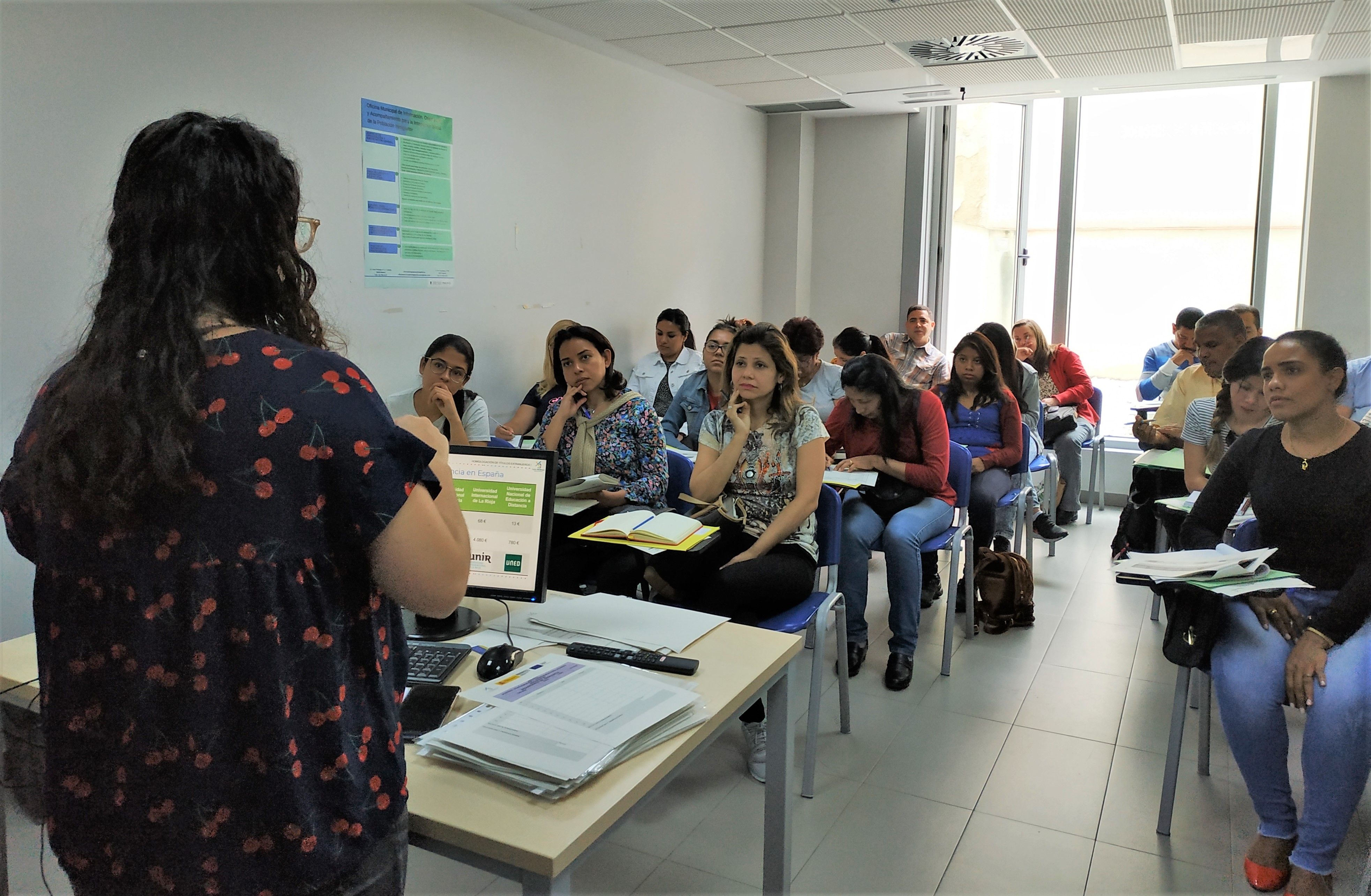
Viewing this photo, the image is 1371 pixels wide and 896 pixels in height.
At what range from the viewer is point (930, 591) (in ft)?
14.4

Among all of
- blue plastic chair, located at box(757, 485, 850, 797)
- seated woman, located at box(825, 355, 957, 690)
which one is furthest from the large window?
blue plastic chair, located at box(757, 485, 850, 797)

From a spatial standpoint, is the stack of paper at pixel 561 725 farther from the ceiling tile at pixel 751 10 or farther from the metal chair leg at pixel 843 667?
the ceiling tile at pixel 751 10

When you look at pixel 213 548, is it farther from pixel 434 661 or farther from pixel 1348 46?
pixel 1348 46

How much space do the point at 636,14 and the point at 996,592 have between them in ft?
10.4

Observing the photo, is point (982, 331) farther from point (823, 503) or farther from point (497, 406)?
point (497, 406)

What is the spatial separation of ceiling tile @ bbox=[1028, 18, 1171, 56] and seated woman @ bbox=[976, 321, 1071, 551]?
1494mm

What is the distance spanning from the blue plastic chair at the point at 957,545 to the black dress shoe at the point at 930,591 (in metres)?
0.28

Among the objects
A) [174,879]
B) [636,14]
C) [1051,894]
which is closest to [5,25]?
[636,14]

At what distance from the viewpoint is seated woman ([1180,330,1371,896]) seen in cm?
210

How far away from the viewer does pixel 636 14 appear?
14.4 feet

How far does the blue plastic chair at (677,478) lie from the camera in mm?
3408

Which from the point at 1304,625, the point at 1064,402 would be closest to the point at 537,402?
the point at 1304,625

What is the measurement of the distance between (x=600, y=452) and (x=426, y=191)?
1754mm

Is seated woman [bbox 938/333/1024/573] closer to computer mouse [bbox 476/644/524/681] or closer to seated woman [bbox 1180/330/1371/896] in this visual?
seated woman [bbox 1180/330/1371/896]
